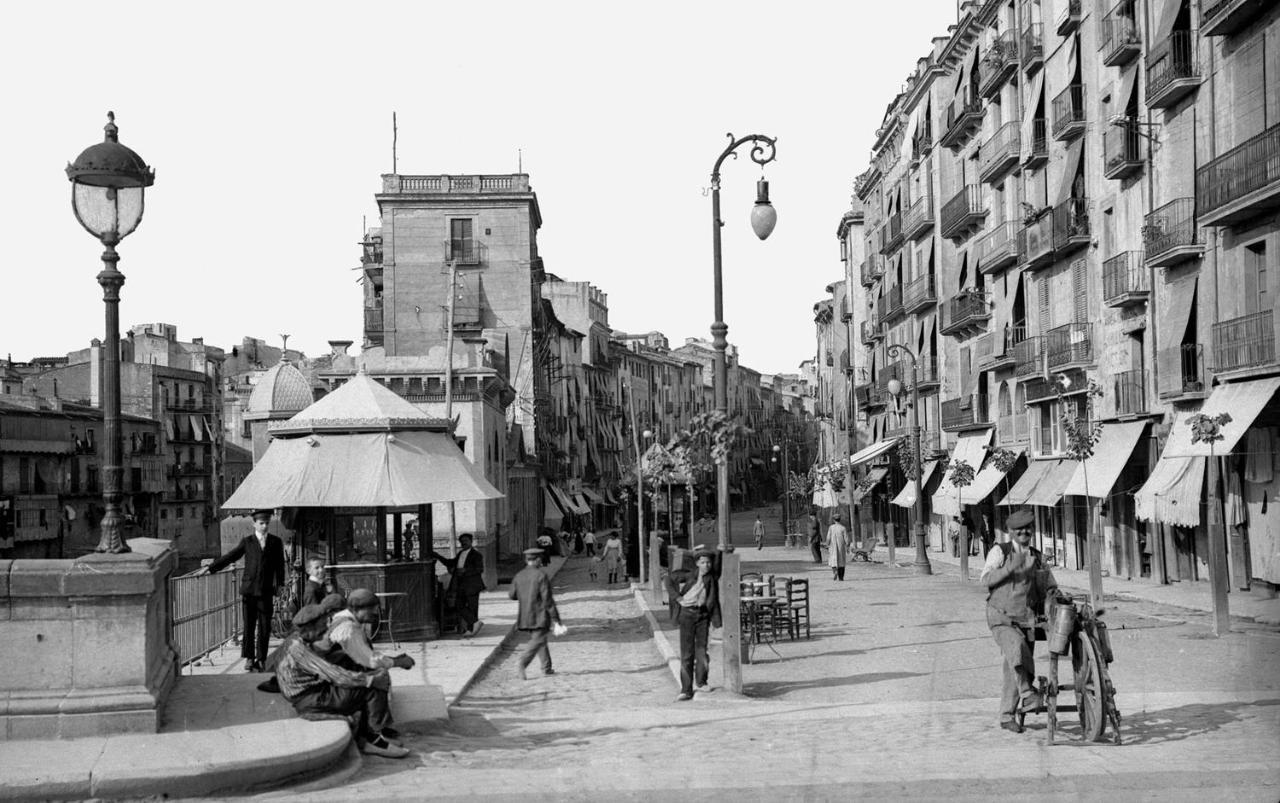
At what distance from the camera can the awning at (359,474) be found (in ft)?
60.5

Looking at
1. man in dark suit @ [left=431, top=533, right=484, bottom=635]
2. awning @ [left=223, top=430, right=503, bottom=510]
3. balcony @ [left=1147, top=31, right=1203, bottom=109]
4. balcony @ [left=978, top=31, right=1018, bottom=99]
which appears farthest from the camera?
balcony @ [left=978, top=31, right=1018, bottom=99]

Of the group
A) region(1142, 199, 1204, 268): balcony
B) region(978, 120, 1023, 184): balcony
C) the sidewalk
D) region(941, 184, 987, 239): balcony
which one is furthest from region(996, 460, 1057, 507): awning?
the sidewalk

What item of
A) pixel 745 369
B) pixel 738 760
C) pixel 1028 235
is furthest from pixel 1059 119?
pixel 745 369

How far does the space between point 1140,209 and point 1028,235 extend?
7.83 m

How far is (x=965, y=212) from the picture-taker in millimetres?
46625

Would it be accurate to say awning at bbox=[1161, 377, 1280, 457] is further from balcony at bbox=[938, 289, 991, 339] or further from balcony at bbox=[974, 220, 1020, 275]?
balcony at bbox=[938, 289, 991, 339]

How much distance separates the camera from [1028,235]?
130 feet

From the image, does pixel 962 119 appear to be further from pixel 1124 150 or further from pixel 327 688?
pixel 327 688

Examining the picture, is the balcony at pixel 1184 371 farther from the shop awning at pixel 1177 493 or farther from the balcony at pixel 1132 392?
the balcony at pixel 1132 392

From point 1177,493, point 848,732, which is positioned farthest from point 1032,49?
point 848,732

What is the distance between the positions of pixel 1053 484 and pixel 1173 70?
1194cm

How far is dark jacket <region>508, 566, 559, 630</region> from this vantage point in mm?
16109

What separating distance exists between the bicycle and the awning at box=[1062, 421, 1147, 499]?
20.8 m

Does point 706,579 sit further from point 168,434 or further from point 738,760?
point 168,434
